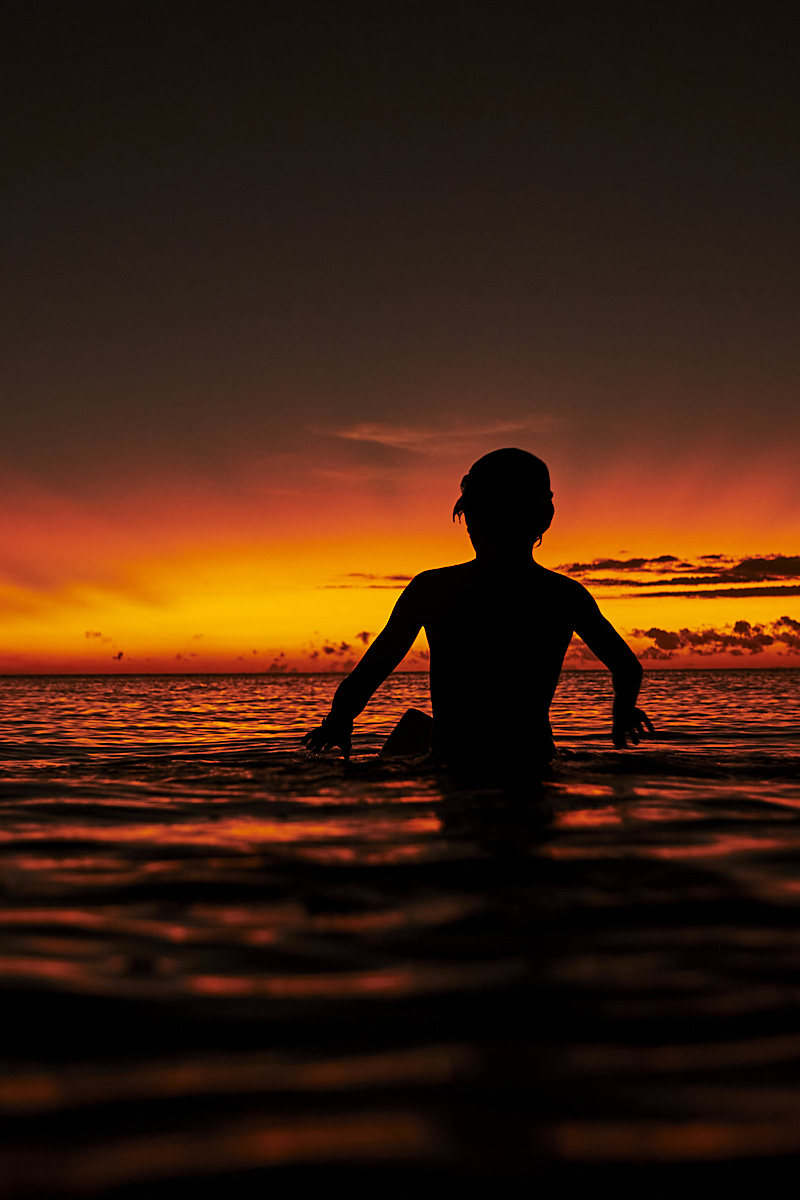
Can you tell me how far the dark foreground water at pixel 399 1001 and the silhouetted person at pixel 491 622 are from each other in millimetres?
877

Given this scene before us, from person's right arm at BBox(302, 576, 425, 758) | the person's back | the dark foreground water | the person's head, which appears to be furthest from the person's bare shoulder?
the dark foreground water

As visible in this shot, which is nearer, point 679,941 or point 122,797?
point 679,941

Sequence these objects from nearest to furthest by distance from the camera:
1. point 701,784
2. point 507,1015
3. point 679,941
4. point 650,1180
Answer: point 650,1180 → point 507,1015 → point 679,941 → point 701,784

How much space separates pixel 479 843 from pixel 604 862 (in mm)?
654

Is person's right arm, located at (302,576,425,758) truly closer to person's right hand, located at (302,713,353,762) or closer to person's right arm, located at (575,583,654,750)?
person's right hand, located at (302,713,353,762)

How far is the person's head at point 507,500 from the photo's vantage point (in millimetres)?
5520

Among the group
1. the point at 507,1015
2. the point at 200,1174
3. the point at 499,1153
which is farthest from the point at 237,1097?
the point at 507,1015

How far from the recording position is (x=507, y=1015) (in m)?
2.21

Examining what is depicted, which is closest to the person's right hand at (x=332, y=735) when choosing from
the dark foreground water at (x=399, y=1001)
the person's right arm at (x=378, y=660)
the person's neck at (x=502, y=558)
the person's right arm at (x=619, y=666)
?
the person's right arm at (x=378, y=660)

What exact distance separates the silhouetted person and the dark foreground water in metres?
0.88

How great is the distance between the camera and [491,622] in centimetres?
559

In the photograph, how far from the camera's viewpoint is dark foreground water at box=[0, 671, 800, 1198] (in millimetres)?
1649

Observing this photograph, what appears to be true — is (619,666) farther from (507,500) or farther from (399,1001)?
(399,1001)

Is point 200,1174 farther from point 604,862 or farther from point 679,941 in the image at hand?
point 604,862
